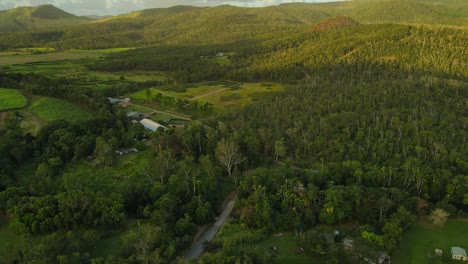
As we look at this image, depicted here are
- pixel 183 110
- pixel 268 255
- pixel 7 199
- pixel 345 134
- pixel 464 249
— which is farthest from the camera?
pixel 183 110

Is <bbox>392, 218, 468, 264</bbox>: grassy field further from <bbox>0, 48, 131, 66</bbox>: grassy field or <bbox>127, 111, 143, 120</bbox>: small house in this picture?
<bbox>0, 48, 131, 66</bbox>: grassy field

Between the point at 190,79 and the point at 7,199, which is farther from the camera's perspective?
the point at 190,79

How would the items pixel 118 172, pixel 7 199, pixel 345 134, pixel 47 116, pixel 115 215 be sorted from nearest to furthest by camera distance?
1. pixel 115 215
2. pixel 7 199
3. pixel 118 172
4. pixel 345 134
5. pixel 47 116

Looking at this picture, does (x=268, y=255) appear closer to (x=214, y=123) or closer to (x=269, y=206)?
(x=269, y=206)

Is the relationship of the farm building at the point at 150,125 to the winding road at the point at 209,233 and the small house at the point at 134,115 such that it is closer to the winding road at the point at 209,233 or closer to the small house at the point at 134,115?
the small house at the point at 134,115

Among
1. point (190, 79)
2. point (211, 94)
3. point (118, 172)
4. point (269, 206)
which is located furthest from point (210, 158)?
point (190, 79)

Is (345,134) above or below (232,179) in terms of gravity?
above

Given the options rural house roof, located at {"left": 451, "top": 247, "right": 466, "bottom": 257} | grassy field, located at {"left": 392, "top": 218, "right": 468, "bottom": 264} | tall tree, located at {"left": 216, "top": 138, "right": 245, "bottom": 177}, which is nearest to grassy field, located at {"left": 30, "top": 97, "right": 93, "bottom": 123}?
tall tree, located at {"left": 216, "top": 138, "right": 245, "bottom": 177}
